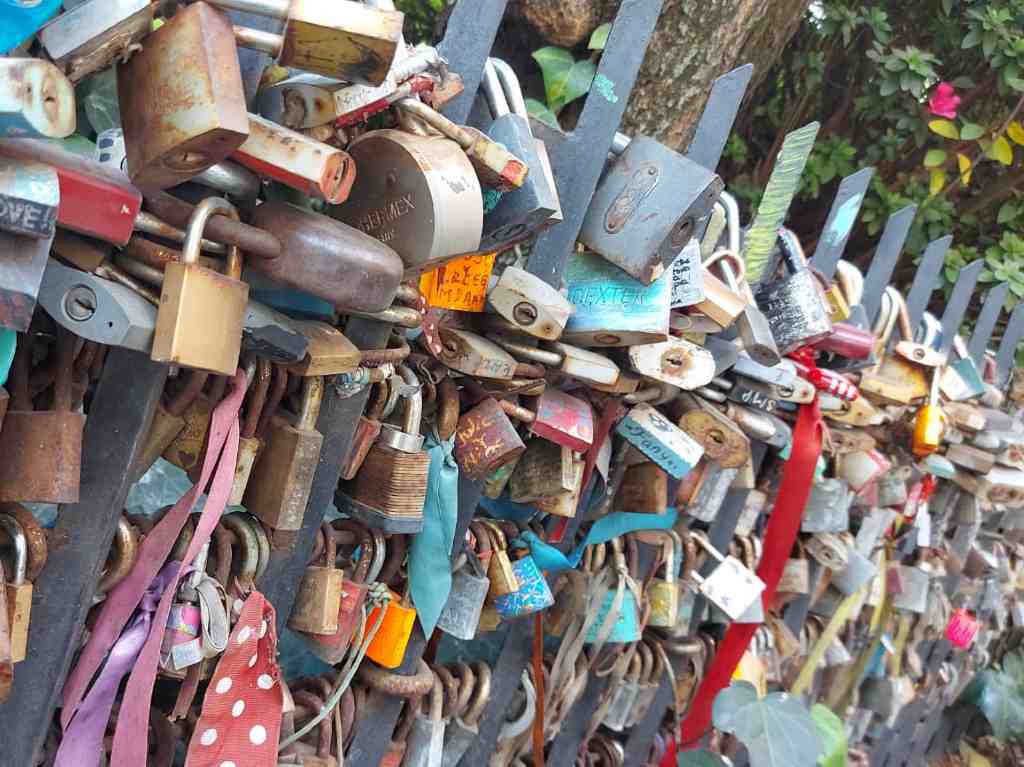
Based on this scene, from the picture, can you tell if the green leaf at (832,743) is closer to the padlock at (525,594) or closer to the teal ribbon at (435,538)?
the padlock at (525,594)

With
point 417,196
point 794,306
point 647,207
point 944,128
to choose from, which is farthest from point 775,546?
point 944,128

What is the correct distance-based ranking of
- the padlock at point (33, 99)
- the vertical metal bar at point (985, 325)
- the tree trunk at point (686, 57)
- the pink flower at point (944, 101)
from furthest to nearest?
1. the pink flower at point (944, 101)
2. the vertical metal bar at point (985, 325)
3. the tree trunk at point (686, 57)
4. the padlock at point (33, 99)

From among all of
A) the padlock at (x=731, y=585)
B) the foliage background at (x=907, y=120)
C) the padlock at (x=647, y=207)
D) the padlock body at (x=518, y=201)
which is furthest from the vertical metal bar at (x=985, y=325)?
the padlock body at (x=518, y=201)

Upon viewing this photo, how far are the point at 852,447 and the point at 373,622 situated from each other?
1253 mm

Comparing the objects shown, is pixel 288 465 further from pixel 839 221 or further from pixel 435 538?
pixel 839 221

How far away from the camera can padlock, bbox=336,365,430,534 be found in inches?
49.5

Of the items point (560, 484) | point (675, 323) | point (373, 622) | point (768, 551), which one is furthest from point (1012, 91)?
point (373, 622)

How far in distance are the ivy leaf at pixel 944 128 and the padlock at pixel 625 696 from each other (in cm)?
221

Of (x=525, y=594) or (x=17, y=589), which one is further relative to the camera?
(x=525, y=594)

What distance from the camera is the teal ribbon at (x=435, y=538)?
1.36 metres

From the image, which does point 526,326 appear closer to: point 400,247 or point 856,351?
point 400,247

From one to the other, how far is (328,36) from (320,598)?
0.68 metres

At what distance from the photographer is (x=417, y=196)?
1.04 meters

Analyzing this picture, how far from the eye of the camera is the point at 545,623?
69.9 inches
